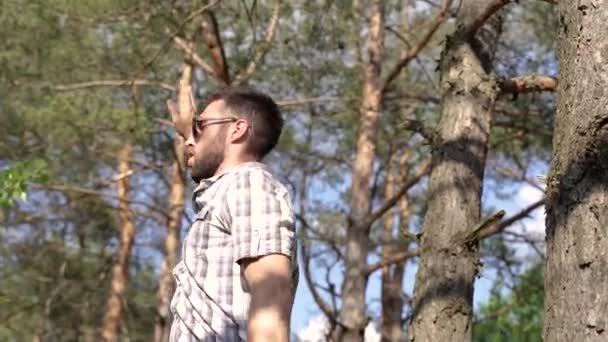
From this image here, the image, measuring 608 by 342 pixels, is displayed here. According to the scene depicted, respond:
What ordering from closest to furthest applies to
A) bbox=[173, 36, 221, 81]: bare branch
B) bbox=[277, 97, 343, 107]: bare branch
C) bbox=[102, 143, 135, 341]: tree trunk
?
1. bbox=[173, 36, 221, 81]: bare branch
2. bbox=[277, 97, 343, 107]: bare branch
3. bbox=[102, 143, 135, 341]: tree trunk

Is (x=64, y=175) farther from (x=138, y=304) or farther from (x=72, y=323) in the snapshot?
(x=72, y=323)

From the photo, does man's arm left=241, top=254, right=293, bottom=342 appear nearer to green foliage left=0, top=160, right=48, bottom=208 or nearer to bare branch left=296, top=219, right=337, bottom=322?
green foliage left=0, top=160, right=48, bottom=208

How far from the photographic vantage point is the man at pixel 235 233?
2131 millimetres

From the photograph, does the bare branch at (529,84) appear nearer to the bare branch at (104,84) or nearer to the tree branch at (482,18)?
the tree branch at (482,18)

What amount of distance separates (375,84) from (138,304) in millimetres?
10547

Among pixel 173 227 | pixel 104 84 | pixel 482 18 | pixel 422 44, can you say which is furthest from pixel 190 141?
pixel 173 227

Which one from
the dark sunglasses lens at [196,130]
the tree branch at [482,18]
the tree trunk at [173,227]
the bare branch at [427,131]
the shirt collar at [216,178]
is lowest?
the shirt collar at [216,178]

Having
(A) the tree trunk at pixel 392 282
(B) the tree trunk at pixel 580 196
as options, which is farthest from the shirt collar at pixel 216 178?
(A) the tree trunk at pixel 392 282

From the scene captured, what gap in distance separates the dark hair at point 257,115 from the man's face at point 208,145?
0.03 metres

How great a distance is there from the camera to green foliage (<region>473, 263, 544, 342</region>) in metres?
14.9

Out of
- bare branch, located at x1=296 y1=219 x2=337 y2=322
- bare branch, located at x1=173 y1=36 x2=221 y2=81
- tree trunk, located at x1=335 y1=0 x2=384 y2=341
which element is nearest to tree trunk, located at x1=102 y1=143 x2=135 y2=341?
bare branch, located at x1=296 y1=219 x2=337 y2=322

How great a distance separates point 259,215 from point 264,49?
31.7 ft

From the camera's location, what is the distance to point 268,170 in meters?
2.36

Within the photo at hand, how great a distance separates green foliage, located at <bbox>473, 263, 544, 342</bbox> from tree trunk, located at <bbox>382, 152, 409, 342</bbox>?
1244 millimetres
